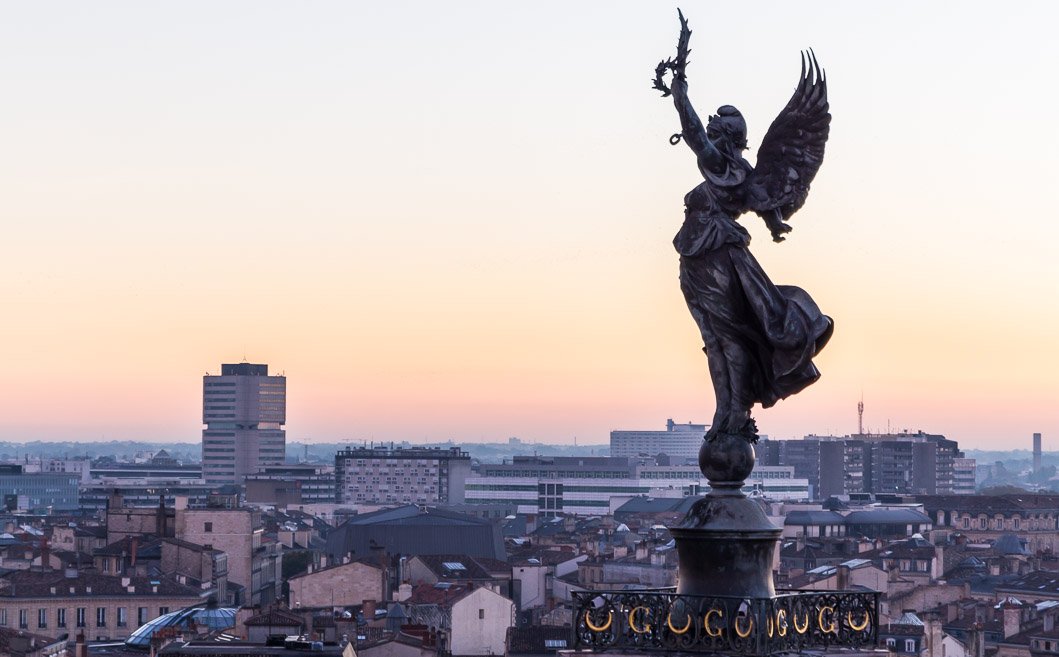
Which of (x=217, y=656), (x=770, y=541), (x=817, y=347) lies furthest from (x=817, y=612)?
(x=217, y=656)

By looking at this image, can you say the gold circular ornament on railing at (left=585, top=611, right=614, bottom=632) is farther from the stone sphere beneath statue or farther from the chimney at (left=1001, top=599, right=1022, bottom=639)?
the chimney at (left=1001, top=599, right=1022, bottom=639)

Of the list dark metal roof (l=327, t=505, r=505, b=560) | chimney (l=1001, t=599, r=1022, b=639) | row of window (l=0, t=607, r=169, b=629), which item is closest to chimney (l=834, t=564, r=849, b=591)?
chimney (l=1001, t=599, r=1022, b=639)

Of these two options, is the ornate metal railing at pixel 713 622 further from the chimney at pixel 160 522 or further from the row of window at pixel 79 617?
the chimney at pixel 160 522

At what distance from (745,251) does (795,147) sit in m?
0.68

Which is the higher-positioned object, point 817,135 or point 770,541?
point 817,135

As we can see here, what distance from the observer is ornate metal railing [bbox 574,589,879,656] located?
1068 cm

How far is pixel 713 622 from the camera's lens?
424 inches

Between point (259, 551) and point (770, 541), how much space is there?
5630 inches

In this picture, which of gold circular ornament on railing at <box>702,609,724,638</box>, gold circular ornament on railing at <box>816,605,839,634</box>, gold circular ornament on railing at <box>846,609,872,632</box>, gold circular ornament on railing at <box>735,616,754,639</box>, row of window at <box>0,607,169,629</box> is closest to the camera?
gold circular ornament on railing at <box>735,616,754,639</box>

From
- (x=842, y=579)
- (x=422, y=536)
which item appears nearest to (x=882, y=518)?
(x=422, y=536)

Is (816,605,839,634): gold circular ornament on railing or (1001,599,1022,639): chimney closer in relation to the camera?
(816,605,839,634): gold circular ornament on railing

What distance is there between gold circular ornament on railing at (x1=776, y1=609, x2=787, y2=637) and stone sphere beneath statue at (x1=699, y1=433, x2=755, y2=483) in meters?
0.62

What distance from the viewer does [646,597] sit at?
1093cm

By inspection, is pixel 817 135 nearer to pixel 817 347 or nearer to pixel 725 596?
pixel 817 347
